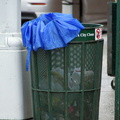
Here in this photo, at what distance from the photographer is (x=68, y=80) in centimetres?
465

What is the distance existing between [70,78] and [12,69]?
992 millimetres

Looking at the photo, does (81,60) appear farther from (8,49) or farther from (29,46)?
(8,49)

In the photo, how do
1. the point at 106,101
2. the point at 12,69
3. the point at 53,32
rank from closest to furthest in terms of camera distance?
the point at 53,32, the point at 12,69, the point at 106,101

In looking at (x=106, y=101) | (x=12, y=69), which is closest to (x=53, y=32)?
(x=12, y=69)

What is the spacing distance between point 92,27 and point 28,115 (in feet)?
4.79

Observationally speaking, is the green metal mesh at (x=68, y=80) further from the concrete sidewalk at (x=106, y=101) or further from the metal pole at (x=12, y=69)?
the concrete sidewalk at (x=106, y=101)

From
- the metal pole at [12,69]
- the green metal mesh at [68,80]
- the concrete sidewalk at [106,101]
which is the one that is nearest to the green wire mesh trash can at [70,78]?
the green metal mesh at [68,80]

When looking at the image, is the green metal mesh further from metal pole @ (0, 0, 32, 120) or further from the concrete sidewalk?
the concrete sidewalk

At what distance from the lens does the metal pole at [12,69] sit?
17.7ft

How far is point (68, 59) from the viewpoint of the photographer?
4.60 meters

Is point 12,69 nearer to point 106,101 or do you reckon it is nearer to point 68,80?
point 68,80

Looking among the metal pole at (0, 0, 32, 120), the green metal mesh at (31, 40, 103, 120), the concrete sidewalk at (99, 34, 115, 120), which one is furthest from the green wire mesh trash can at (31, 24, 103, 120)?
the concrete sidewalk at (99, 34, 115, 120)

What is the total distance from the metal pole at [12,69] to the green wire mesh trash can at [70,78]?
62cm

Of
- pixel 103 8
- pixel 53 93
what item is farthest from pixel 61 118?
pixel 103 8
